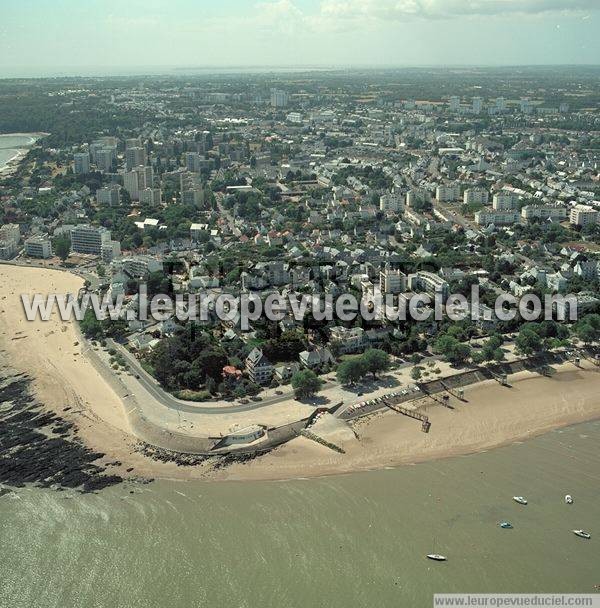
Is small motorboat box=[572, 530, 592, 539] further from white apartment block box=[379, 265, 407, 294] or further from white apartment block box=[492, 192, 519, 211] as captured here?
white apartment block box=[492, 192, 519, 211]

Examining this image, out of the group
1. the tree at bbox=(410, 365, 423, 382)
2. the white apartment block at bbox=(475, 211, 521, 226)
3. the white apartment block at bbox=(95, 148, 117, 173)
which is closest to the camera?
the tree at bbox=(410, 365, 423, 382)

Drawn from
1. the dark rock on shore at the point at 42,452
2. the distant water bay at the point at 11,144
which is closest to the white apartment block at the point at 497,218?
the dark rock on shore at the point at 42,452

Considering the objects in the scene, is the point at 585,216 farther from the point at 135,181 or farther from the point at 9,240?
the point at 9,240

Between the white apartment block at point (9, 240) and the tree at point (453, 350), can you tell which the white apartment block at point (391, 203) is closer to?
the white apartment block at point (9, 240)

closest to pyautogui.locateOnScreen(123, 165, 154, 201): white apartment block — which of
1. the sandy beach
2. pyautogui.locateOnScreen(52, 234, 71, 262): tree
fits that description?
pyautogui.locateOnScreen(52, 234, 71, 262): tree

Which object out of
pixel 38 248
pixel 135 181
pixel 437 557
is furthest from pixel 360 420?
pixel 135 181

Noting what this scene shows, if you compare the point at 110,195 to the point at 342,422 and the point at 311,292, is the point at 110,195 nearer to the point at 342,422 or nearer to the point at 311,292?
the point at 311,292

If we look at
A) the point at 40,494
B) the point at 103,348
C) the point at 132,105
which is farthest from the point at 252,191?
the point at 132,105
